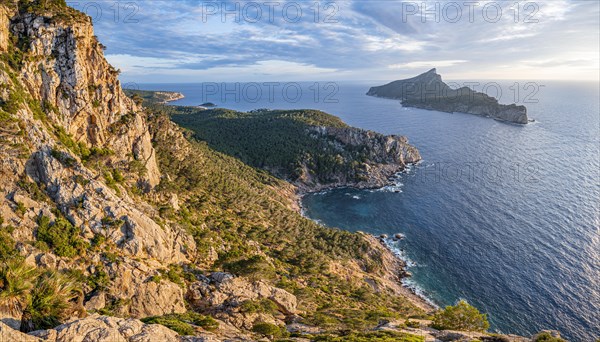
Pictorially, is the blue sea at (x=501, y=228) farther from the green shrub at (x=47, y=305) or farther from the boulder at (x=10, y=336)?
the boulder at (x=10, y=336)

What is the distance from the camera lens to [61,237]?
3098cm

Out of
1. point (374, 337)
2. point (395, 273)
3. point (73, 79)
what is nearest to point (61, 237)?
point (73, 79)

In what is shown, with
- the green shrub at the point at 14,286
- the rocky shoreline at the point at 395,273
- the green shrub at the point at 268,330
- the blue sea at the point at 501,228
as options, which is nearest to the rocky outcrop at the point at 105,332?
the green shrub at the point at 14,286

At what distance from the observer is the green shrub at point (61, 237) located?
99.3 feet

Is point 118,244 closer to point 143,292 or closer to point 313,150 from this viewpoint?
point 143,292

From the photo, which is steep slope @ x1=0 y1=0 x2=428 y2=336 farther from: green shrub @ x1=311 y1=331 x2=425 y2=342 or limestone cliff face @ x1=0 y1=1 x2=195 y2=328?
green shrub @ x1=311 y1=331 x2=425 y2=342

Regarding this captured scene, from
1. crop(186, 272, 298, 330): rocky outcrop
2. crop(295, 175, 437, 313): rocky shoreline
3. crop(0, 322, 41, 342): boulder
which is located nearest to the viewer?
crop(0, 322, 41, 342): boulder

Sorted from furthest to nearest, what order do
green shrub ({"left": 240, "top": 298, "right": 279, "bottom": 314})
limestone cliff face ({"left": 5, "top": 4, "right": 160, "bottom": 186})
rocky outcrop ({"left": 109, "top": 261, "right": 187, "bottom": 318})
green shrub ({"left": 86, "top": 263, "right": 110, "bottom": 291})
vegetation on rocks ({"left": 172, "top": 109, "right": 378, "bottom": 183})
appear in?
1. vegetation on rocks ({"left": 172, "top": 109, "right": 378, "bottom": 183})
2. limestone cliff face ({"left": 5, "top": 4, "right": 160, "bottom": 186})
3. green shrub ({"left": 240, "top": 298, "right": 279, "bottom": 314})
4. rocky outcrop ({"left": 109, "top": 261, "right": 187, "bottom": 318})
5. green shrub ({"left": 86, "top": 263, "right": 110, "bottom": 291})

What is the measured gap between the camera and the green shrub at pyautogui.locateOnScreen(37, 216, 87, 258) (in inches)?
1191

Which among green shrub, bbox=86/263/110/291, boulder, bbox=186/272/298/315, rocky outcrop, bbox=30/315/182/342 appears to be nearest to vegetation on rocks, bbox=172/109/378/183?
boulder, bbox=186/272/298/315

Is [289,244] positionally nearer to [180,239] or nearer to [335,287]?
[335,287]

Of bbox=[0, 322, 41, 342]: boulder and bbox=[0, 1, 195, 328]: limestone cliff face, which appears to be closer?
bbox=[0, 322, 41, 342]: boulder

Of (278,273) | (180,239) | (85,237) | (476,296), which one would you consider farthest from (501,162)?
(85,237)

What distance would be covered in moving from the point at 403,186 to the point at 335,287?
83.9m
